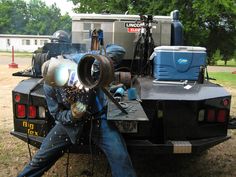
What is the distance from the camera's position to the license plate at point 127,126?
12.8 ft

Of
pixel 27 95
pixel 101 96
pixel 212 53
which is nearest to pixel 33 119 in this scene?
pixel 27 95

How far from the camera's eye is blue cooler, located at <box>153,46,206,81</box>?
4.81 m

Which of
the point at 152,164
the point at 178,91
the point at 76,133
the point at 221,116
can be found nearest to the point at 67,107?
the point at 76,133

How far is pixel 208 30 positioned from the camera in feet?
113

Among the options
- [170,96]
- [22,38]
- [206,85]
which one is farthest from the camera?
[22,38]

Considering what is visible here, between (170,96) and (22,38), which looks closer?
(170,96)

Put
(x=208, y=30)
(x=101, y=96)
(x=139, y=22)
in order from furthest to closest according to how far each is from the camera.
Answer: (x=208, y=30) → (x=139, y=22) → (x=101, y=96)

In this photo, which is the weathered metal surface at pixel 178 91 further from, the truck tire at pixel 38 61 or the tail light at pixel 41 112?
the truck tire at pixel 38 61

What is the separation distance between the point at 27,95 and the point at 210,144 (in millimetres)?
1868

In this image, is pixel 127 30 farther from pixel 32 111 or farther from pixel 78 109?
pixel 78 109

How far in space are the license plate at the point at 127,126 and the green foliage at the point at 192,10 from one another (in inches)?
1055

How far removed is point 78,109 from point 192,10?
3064 centimetres

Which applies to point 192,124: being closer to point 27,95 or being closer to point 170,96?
point 170,96

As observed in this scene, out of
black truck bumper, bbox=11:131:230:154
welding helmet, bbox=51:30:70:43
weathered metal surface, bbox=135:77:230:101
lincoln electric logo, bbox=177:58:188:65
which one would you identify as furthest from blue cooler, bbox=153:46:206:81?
welding helmet, bbox=51:30:70:43
